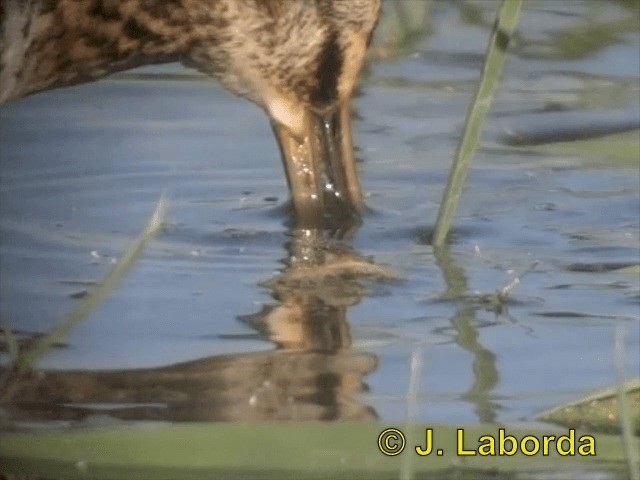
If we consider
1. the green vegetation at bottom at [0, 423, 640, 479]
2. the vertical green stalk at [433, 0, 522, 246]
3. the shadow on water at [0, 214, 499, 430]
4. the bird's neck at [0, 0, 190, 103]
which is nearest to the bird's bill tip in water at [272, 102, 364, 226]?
the bird's neck at [0, 0, 190, 103]

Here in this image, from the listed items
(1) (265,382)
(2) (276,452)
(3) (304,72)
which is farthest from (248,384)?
(3) (304,72)

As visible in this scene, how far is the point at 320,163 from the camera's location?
3523 mm

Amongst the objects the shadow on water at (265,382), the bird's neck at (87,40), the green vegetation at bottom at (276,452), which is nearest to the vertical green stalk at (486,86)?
the shadow on water at (265,382)

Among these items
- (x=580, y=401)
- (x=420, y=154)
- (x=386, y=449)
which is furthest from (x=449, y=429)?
(x=420, y=154)

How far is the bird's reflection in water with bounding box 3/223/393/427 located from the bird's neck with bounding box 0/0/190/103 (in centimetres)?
59

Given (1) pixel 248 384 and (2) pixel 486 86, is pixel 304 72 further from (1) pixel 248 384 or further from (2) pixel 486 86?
(1) pixel 248 384

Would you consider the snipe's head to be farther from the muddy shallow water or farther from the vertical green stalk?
the vertical green stalk

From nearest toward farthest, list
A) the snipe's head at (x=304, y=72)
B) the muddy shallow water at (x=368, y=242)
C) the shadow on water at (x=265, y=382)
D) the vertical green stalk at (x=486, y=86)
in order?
the shadow on water at (x=265, y=382), the muddy shallow water at (x=368, y=242), the vertical green stalk at (x=486, y=86), the snipe's head at (x=304, y=72)

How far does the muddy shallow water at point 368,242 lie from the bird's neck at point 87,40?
26 centimetres

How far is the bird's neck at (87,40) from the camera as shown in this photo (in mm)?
3146

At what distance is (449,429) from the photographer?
211cm

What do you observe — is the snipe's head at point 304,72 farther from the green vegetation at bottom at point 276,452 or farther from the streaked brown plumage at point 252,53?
the green vegetation at bottom at point 276,452

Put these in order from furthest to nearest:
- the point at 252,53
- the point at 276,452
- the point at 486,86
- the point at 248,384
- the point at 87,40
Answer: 1. the point at 252,53
2. the point at 87,40
3. the point at 486,86
4. the point at 248,384
5. the point at 276,452

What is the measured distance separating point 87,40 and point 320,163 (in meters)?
0.51
